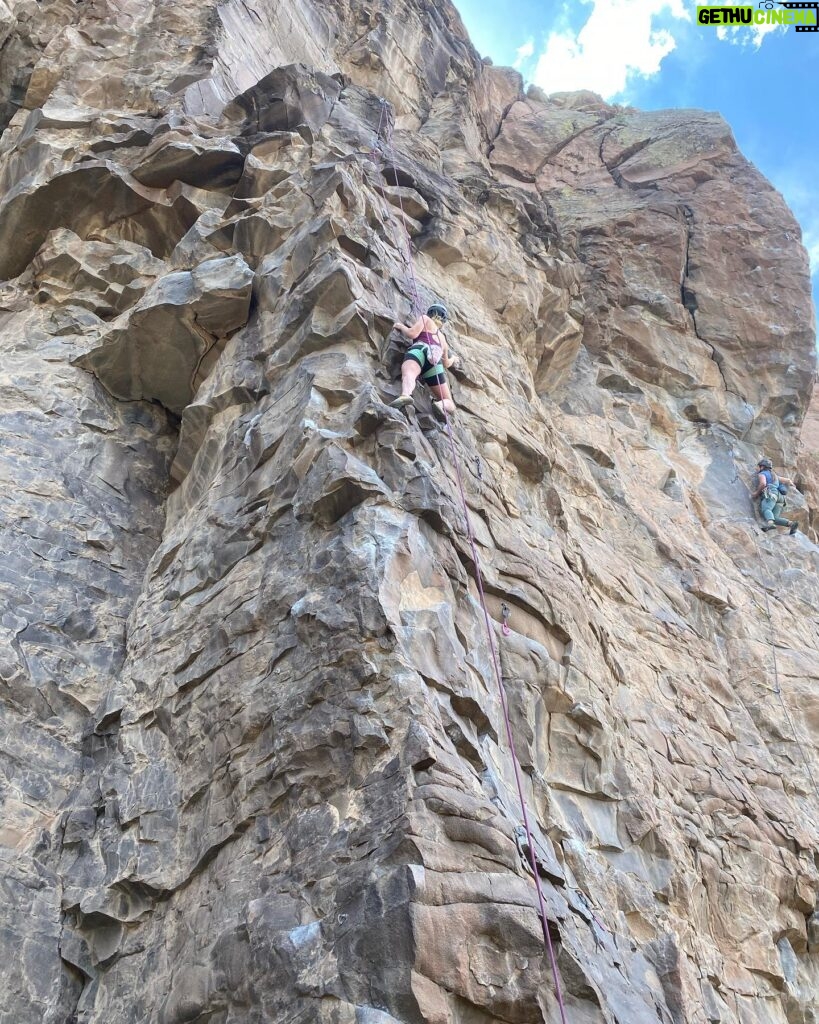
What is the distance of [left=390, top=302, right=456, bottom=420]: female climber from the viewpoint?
826 centimetres

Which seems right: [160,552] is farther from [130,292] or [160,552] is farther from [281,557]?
[130,292]

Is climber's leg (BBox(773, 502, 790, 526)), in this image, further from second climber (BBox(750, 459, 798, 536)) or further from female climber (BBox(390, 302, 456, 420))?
female climber (BBox(390, 302, 456, 420))

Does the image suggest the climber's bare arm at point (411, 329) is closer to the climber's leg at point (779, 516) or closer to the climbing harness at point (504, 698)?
the climbing harness at point (504, 698)

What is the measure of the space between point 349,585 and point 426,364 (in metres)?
2.87

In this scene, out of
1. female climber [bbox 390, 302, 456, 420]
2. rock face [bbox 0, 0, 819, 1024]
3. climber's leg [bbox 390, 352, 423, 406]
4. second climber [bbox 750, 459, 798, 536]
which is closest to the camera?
rock face [bbox 0, 0, 819, 1024]

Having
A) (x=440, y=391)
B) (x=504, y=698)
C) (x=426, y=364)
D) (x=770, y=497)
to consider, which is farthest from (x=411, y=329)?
(x=770, y=497)

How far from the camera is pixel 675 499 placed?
1345 cm

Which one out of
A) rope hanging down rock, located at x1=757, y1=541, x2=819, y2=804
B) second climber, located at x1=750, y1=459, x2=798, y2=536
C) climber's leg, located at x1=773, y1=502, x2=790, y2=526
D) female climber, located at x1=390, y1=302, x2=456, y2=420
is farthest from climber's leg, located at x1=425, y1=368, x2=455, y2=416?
climber's leg, located at x1=773, y1=502, x2=790, y2=526

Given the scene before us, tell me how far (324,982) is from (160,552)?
4615mm

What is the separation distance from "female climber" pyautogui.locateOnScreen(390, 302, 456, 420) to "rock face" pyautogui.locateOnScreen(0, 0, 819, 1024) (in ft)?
0.71

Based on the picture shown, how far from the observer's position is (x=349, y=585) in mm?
6305

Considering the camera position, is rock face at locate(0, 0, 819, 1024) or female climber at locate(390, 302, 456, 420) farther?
female climber at locate(390, 302, 456, 420)

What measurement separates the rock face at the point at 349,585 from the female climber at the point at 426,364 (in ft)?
0.71

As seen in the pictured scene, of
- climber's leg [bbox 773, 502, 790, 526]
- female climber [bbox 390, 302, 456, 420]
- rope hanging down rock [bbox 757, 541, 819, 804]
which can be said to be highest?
female climber [bbox 390, 302, 456, 420]
